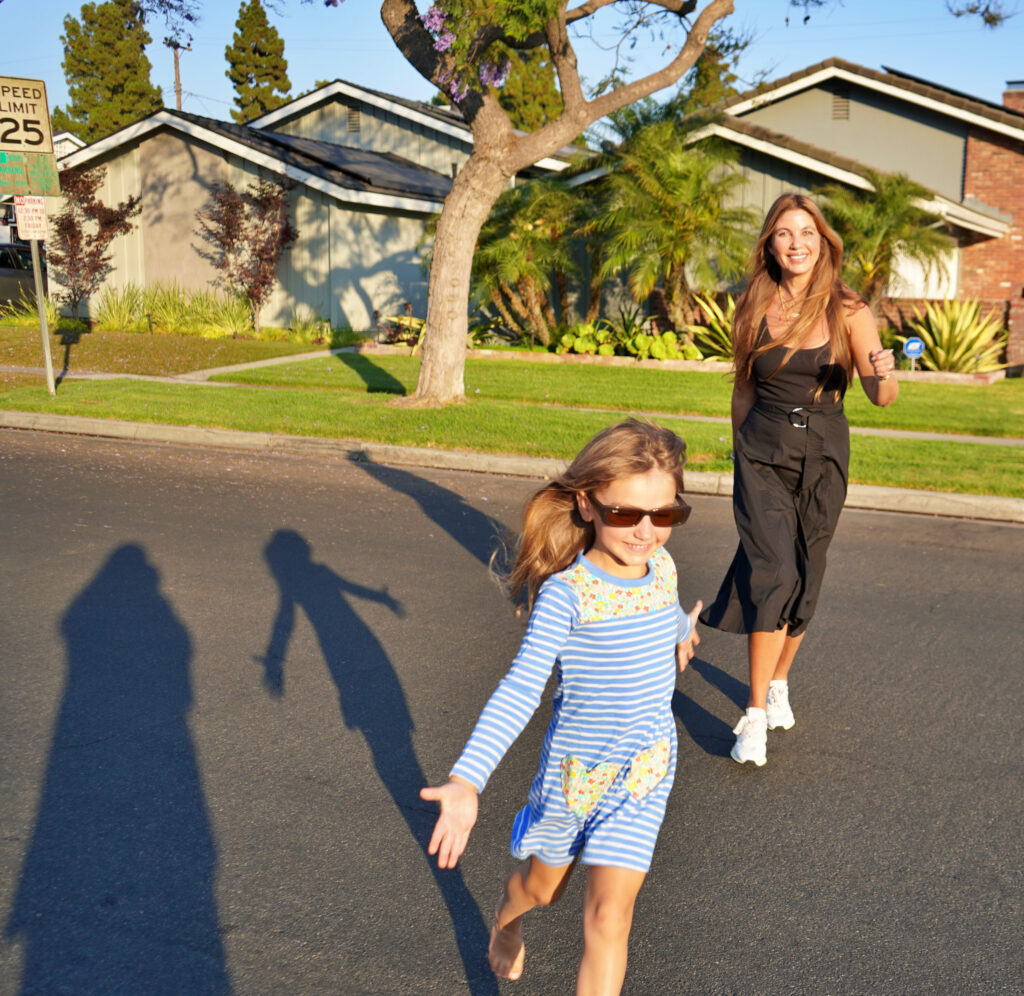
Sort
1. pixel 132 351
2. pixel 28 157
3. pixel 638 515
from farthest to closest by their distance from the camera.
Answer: pixel 132 351
pixel 28 157
pixel 638 515

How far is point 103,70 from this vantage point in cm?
6075

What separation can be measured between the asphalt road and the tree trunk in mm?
6401

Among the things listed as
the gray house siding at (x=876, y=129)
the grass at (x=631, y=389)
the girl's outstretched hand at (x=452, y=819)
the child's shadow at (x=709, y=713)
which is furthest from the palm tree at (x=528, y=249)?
the girl's outstretched hand at (x=452, y=819)

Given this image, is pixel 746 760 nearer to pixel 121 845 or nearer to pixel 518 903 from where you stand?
pixel 518 903

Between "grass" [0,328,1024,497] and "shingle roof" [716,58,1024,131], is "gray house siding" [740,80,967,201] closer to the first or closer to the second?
"shingle roof" [716,58,1024,131]

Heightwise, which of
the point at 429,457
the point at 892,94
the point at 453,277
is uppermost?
the point at 892,94

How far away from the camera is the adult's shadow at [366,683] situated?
3132 millimetres

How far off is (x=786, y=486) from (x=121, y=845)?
2.64 meters

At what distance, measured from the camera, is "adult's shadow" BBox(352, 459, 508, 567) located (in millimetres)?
7512

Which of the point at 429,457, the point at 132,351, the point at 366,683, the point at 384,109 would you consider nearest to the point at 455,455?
the point at 429,457

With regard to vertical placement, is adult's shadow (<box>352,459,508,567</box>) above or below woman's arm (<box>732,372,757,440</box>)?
below

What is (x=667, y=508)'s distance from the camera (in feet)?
8.06

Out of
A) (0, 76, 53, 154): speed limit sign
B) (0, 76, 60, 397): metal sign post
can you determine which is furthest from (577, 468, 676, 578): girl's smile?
(0, 76, 53, 154): speed limit sign

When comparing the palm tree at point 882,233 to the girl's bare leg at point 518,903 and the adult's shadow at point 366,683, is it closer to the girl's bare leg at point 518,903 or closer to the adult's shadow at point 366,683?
the adult's shadow at point 366,683
